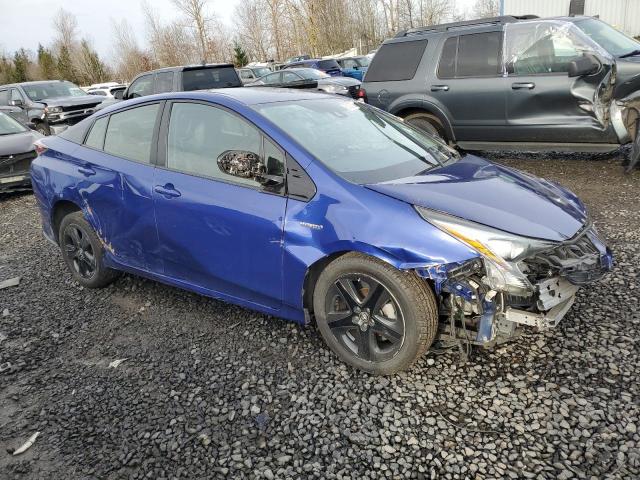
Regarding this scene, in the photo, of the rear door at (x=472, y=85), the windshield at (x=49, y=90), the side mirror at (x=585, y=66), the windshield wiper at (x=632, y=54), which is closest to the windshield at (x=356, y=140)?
the side mirror at (x=585, y=66)

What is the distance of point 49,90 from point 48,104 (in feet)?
5.36

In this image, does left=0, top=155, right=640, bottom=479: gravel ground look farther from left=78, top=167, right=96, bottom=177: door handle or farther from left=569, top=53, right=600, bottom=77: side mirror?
left=569, top=53, right=600, bottom=77: side mirror

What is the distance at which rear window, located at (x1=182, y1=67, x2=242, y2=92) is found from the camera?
1059cm

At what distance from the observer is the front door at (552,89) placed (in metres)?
6.22

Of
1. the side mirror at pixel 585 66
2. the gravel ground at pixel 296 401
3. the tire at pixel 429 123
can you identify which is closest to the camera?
the gravel ground at pixel 296 401

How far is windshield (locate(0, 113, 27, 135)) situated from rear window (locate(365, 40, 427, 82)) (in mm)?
6413

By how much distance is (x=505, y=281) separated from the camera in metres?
2.53

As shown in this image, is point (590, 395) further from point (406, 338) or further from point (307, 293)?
point (307, 293)

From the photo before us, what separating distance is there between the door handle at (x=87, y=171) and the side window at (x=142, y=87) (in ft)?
25.5

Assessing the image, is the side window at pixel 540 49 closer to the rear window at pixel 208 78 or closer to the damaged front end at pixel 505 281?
the damaged front end at pixel 505 281

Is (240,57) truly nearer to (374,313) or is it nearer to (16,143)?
(16,143)

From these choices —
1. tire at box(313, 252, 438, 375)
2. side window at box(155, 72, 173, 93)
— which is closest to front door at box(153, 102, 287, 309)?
tire at box(313, 252, 438, 375)

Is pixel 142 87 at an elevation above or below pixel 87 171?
above

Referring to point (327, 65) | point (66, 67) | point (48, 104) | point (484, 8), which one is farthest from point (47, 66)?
point (484, 8)
